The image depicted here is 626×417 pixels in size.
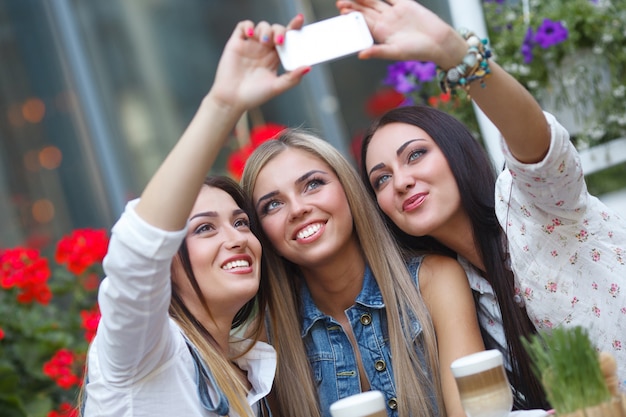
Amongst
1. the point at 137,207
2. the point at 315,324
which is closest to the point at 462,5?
the point at 315,324

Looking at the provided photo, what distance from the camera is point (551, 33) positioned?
3191mm

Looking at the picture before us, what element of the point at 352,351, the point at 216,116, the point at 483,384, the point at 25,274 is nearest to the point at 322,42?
the point at 216,116

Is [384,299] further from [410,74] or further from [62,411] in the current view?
[62,411]

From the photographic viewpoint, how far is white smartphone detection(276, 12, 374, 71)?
177cm

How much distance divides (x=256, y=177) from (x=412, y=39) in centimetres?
98

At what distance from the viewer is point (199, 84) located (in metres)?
5.81

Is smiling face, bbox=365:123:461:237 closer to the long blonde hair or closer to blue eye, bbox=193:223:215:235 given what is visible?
the long blonde hair

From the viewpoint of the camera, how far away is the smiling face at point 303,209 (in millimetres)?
2541

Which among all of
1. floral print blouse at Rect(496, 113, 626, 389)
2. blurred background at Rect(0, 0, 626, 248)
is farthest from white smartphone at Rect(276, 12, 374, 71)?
blurred background at Rect(0, 0, 626, 248)

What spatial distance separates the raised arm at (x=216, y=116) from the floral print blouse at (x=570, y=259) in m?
0.70

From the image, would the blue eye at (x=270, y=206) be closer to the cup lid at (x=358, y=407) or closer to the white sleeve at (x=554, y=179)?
the white sleeve at (x=554, y=179)

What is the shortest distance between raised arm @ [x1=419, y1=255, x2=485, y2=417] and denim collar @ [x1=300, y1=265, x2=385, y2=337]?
142 millimetres

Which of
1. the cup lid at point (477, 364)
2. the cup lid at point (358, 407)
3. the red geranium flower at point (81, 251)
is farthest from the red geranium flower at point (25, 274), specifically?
the cup lid at point (477, 364)

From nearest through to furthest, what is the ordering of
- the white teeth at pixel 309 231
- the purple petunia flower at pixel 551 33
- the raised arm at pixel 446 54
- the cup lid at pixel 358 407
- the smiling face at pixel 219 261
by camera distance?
the cup lid at pixel 358 407, the raised arm at pixel 446 54, the smiling face at pixel 219 261, the white teeth at pixel 309 231, the purple petunia flower at pixel 551 33
